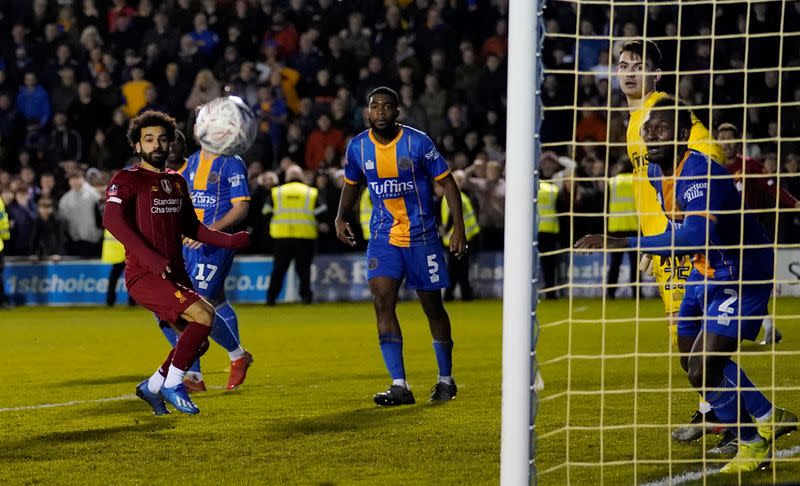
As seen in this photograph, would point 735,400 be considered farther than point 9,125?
No

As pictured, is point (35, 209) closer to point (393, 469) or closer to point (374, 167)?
point (374, 167)

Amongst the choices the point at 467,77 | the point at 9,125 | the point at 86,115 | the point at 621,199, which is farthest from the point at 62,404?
the point at 467,77

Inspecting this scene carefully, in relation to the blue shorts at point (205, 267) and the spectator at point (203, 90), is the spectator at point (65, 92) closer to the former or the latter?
the spectator at point (203, 90)

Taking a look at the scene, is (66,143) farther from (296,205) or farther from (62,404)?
(62,404)

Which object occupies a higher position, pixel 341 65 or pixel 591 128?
pixel 341 65

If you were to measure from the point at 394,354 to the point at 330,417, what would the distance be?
0.78 metres

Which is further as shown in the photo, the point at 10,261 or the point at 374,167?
the point at 10,261

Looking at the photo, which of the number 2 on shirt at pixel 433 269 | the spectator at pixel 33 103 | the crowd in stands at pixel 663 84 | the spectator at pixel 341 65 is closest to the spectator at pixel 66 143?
the spectator at pixel 33 103

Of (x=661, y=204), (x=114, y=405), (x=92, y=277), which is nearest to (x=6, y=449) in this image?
(x=114, y=405)

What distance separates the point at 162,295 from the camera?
747 centimetres

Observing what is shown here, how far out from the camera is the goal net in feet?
18.9

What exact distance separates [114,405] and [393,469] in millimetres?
3056

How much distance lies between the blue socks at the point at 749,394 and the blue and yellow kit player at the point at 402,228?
106 inches

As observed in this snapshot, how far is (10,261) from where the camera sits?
19.0 m
